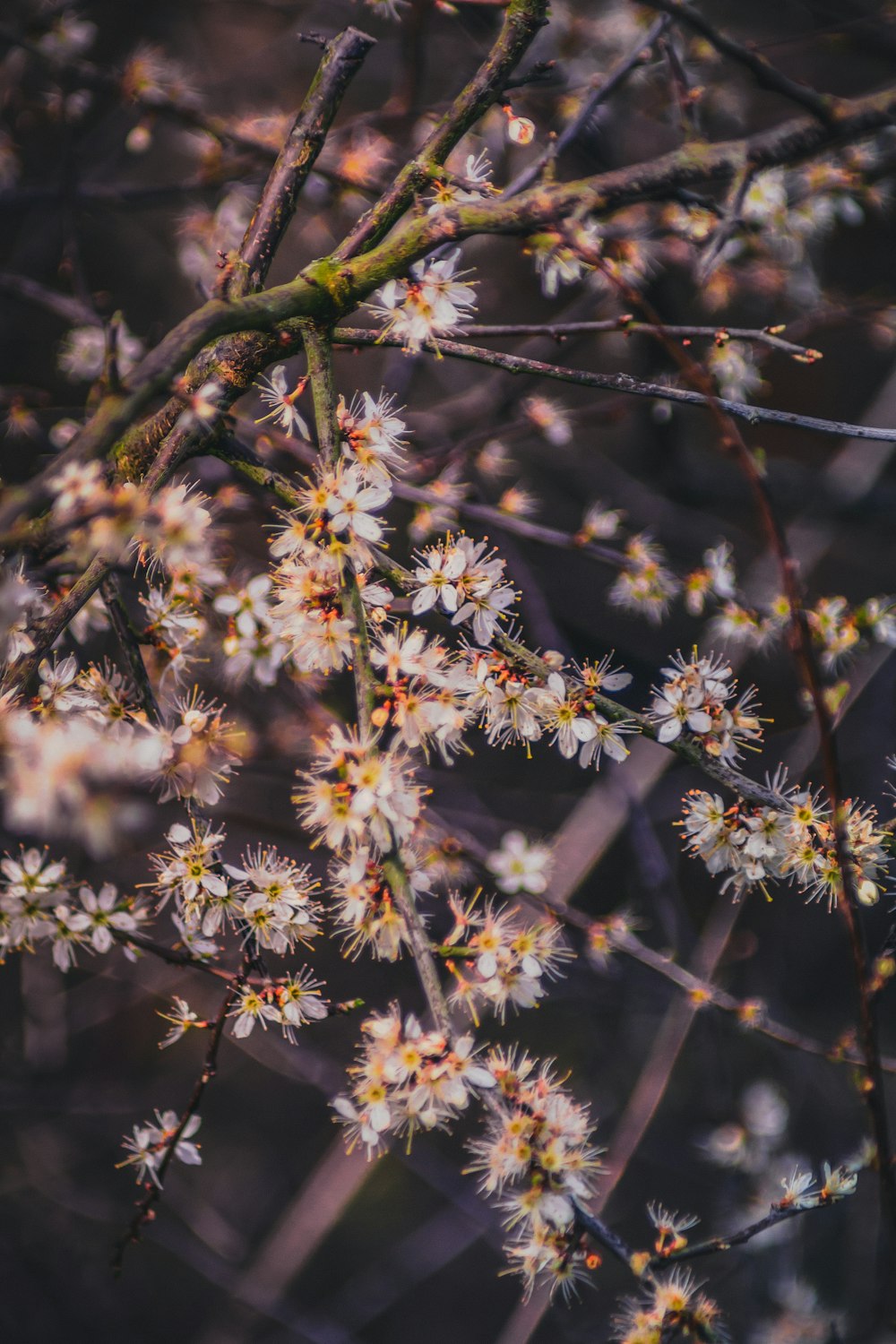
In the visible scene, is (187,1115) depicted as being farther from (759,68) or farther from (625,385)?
(759,68)

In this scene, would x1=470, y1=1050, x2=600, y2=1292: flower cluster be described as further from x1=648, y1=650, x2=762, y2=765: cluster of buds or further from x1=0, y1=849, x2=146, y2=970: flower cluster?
x1=0, y1=849, x2=146, y2=970: flower cluster

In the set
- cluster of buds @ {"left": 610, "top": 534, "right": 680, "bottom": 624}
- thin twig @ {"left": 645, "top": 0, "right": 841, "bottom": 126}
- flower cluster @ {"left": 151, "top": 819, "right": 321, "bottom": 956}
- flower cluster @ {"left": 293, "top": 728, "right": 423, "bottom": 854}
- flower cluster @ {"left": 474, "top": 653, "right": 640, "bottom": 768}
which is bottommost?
flower cluster @ {"left": 151, "top": 819, "right": 321, "bottom": 956}

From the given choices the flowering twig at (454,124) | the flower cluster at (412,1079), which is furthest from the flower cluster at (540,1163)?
the flowering twig at (454,124)

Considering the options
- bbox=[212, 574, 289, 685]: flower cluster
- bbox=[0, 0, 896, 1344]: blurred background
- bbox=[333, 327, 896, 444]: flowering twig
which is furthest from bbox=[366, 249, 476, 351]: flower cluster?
bbox=[0, 0, 896, 1344]: blurred background

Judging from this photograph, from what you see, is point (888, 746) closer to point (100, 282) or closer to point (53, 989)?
point (53, 989)

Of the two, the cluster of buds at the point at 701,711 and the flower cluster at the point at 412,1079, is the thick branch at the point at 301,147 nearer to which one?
the cluster of buds at the point at 701,711

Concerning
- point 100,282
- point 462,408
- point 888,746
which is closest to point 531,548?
point 462,408

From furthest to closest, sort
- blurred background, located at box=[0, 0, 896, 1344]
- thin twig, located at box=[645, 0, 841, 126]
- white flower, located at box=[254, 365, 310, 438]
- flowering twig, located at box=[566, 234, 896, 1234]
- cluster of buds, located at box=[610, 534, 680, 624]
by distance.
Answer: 1. blurred background, located at box=[0, 0, 896, 1344]
2. cluster of buds, located at box=[610, 534, 680, 624]
3. thin twig, located at box=[645, 0, 841, 126]
4. white flower, located at box=[254, 365, 310, 438]
5. flowering twig, located at box=[566, 234, 896, 1234]
